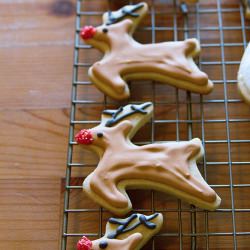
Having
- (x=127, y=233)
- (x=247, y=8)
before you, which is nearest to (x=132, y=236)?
(x=127, y=233)

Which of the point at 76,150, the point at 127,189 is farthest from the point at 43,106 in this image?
the point at 127,189

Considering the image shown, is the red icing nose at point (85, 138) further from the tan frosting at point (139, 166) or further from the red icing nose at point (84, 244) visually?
the red icing nose at point (84, 244)

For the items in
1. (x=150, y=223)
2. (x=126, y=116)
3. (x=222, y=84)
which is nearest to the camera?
(x=150, y=223)

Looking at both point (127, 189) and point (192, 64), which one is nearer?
point (127, 189)

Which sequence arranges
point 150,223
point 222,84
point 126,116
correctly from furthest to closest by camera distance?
point 222,84, point 126,116, point 150,223

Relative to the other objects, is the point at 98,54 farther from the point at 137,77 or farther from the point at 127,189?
the point at 127,189

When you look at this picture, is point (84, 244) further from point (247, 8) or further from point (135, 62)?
point (247, 8)

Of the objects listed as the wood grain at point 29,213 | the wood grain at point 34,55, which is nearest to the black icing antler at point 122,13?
the wood grain at point 34,55
